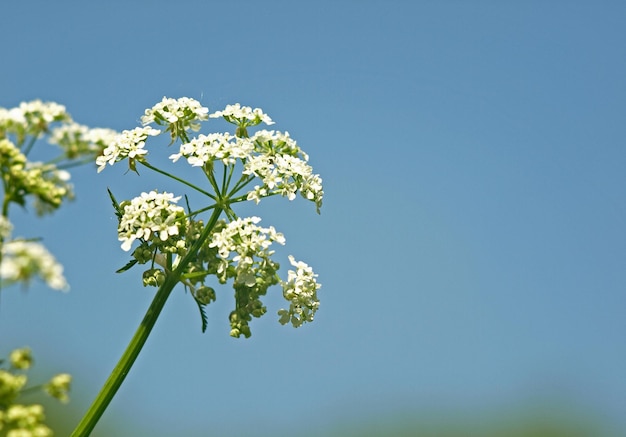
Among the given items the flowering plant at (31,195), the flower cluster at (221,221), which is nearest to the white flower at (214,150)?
the flower cluster at (221,221)

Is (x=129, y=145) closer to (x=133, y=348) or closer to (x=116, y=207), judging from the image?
(x=116, y=207)

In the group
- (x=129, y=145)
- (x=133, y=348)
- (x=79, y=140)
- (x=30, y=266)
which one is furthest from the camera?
(x=129, y=145)

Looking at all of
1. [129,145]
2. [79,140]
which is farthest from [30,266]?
[129,145]

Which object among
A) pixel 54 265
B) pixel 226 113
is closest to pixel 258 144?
pixel 226 113

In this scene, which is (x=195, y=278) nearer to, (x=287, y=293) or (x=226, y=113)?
(x=287, y=293)

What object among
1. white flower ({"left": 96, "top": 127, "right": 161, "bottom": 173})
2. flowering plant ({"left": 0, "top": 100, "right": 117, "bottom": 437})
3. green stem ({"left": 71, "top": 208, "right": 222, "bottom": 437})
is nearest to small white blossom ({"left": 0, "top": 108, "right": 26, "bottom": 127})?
flowering plant ({"left": 0, "top": 100, "right": 117, "bottom": 437})

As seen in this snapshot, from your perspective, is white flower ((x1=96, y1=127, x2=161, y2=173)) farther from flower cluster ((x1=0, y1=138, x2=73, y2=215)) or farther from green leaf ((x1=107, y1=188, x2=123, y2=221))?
flower cluster ((x1=0, y1=138, x2=73, y2=215))
